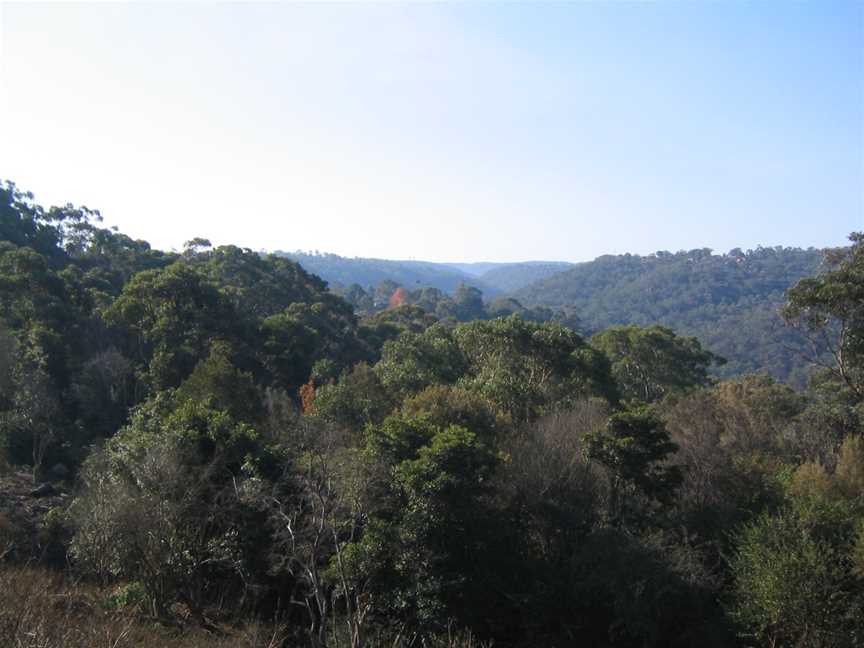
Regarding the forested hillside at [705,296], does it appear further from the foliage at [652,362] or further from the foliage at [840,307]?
the foliage at [840,307]

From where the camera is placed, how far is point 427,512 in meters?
11.0

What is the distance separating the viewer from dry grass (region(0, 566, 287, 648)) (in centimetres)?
548

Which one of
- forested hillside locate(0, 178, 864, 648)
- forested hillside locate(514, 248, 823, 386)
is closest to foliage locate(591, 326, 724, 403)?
forested hillside locate(0, 178, 864, 648)

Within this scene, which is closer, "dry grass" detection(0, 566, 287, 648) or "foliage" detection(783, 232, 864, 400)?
"dry grass" detection(0, 566, 287, 648)

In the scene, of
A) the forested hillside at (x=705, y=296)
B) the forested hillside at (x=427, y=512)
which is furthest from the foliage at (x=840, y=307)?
the forested hillside at (x=705, y=296)

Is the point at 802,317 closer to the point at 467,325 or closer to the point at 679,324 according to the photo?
the point at 467,325

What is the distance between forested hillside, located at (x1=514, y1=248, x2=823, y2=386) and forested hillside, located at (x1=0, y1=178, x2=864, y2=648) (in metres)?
61.2

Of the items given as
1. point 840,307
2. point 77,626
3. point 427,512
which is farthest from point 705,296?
point 77,626

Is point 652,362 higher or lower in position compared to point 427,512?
higher

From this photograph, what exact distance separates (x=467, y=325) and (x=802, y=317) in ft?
33.8

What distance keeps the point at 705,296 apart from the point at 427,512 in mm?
109467

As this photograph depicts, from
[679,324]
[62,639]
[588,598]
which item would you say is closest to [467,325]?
[588,598]

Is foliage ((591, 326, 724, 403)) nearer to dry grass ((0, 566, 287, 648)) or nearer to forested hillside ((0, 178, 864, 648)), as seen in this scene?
forested hillside ((0, 178, 864, 648))

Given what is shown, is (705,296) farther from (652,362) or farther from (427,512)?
(427,512)
